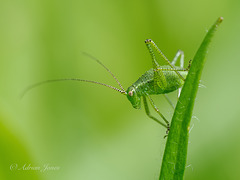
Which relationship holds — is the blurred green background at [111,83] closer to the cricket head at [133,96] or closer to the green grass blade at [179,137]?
the cricket head at [133,96]

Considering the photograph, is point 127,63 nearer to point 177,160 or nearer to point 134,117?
point 134,117

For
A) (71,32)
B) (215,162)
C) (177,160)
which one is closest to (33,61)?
(71,32)

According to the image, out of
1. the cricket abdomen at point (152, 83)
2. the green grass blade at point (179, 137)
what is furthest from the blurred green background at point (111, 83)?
the green grass blade at point (179, 137)
